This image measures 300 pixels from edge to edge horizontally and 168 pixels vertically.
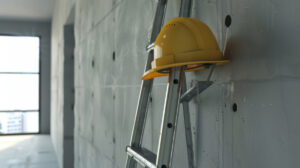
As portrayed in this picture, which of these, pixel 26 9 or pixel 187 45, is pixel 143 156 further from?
pixel 26 9

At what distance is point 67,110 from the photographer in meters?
6.21

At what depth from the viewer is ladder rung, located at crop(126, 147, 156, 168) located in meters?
1.15

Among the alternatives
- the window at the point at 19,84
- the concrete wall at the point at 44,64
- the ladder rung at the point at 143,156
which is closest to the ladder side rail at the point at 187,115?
the ladder rung at the point at 143,156

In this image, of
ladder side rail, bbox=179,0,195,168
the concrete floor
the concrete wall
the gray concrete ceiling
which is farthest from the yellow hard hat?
the concrete wall

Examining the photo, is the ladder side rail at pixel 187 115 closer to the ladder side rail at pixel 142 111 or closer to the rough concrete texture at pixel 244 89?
the rough concrete texture at pixel 244 89

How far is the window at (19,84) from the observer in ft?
36.0

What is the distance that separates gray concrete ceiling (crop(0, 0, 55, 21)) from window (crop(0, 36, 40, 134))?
847 millimetres

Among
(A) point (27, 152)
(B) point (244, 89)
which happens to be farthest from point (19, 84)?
(B) point (244, 89)

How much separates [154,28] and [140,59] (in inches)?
22.3

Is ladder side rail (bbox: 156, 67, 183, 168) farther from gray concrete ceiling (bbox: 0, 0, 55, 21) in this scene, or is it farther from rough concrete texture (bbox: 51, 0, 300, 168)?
gray concrete ceiling (bbox: 0, 0, 55, 21)

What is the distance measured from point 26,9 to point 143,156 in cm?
979

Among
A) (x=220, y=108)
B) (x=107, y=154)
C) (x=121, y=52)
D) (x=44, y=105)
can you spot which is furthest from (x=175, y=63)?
(x=44, y=105)

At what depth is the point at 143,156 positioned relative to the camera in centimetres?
122

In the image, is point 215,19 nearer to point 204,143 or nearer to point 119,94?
point 204,143
